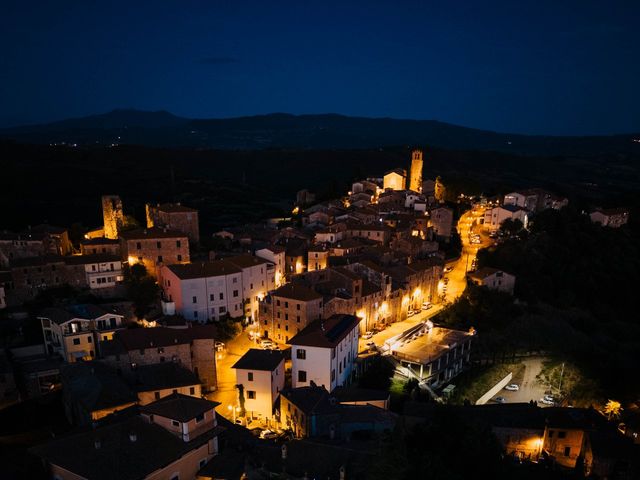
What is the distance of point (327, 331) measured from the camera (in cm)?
3009

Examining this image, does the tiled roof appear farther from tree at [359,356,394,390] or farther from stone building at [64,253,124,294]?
tree at [359,356,394,390]

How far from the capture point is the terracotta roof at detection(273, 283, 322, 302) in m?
32.8

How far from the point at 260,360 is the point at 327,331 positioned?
187 inches

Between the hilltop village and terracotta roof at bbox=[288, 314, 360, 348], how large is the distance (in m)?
0.14

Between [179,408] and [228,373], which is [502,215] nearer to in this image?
[228,373]

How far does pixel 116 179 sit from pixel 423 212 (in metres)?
62.2

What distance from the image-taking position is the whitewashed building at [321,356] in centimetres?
2836

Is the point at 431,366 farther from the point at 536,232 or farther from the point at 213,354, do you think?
the point at 536,232

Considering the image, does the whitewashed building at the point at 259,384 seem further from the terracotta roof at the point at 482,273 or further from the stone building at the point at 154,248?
the terracotta roof at the point at 482,273

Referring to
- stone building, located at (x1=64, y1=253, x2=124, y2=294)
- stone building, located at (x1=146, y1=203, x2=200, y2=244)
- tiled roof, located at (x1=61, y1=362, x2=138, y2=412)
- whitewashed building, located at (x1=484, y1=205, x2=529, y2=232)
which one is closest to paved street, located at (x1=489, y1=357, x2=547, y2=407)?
whitewashed building, located at (x1=484, y1=205, x2=529, y2=232)

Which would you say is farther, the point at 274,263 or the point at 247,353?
the point at 274,263

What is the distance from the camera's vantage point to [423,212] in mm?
56375

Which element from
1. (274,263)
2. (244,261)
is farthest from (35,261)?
(274,263)

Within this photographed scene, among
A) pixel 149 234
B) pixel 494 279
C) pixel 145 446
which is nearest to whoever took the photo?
pixel 145 446
